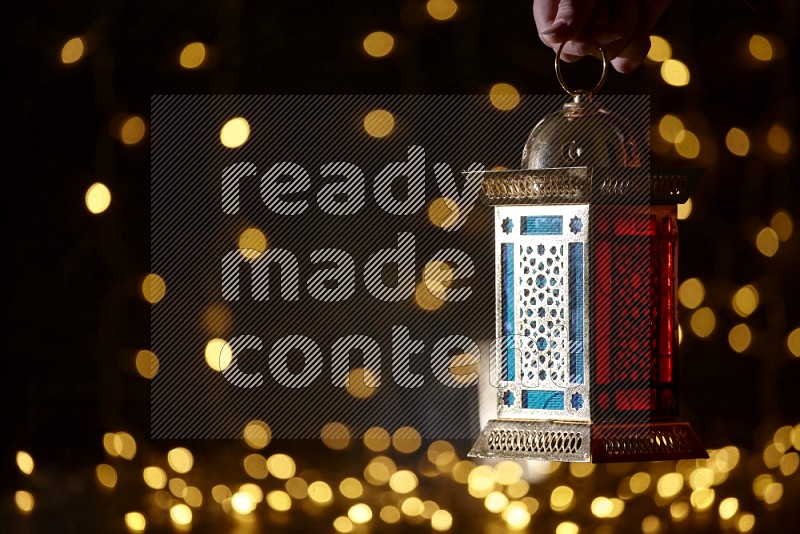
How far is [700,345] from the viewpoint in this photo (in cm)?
180

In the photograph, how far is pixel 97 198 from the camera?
1.82 m

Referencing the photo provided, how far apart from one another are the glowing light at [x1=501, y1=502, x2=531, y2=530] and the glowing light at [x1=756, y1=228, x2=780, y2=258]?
59 centimetres

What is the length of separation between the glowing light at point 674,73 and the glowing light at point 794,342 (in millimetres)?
465

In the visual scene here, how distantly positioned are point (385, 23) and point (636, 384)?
1097 millimetres

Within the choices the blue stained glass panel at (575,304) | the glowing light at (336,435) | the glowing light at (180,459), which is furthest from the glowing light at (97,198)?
the blue stained glass panel at (575,304)

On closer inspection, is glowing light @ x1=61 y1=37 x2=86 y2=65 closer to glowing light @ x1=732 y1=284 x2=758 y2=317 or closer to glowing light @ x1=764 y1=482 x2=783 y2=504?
glowing light @ x1=732 y1=284 x2=758 y2=317

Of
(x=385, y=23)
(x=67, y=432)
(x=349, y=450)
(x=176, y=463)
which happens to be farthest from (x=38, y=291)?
(x=385, y=23)

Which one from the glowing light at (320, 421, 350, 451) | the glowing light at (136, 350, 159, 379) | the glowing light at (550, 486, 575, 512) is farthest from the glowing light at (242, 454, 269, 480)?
the glowing light at (550, 486, 575, 512)

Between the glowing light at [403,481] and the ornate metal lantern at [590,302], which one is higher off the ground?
Answer: the ornate metal lantern at [590,302]

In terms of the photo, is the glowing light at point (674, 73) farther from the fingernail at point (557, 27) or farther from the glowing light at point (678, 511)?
the fingernail at point (557, 27)

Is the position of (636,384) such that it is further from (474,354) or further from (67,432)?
(67,432)

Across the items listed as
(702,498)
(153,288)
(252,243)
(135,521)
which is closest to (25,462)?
(135,521)

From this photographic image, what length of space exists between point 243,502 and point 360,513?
0.63 feet

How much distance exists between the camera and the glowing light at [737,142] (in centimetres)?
181
